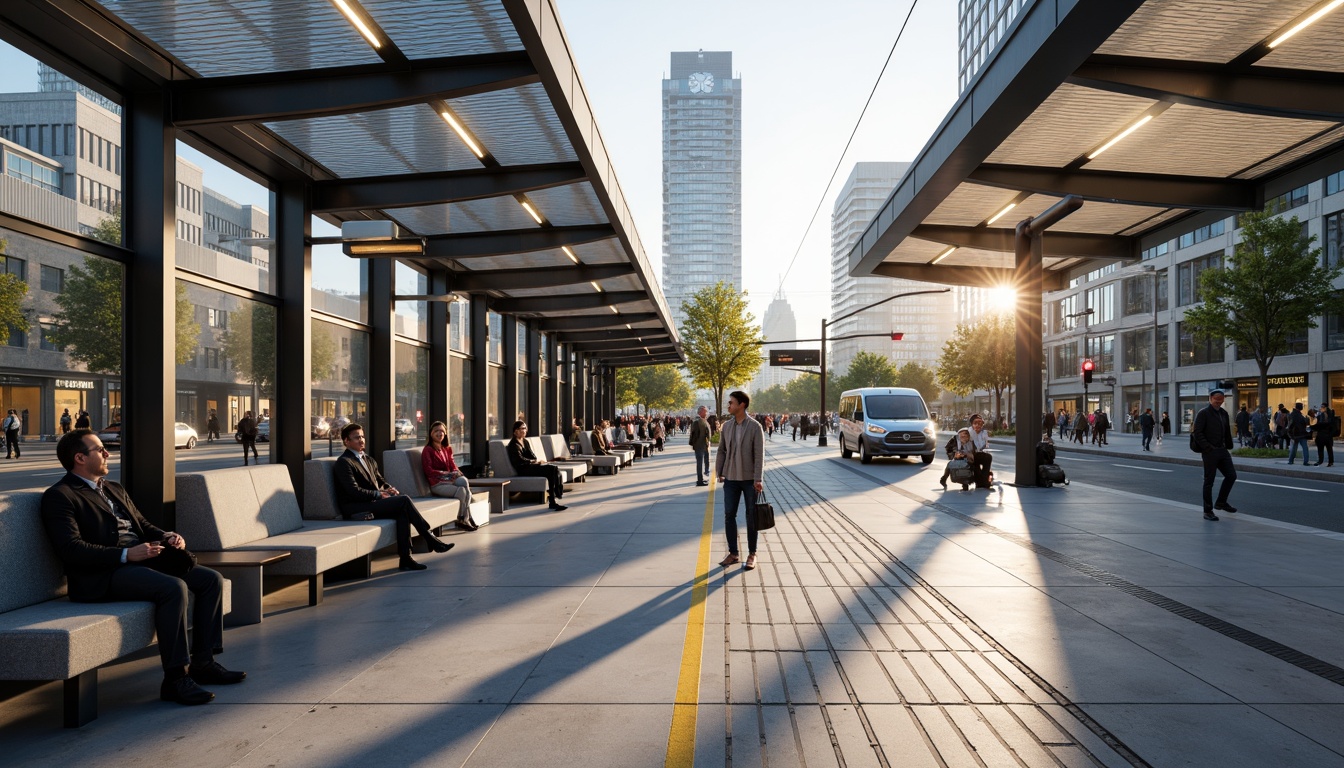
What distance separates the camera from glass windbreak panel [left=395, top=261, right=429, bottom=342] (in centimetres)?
1461

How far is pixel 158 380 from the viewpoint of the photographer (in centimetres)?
746

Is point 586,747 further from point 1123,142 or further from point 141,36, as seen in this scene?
point 1123,142

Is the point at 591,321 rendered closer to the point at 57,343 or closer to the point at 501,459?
the point at 501,459

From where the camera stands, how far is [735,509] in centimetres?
862

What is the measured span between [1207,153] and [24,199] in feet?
47.6

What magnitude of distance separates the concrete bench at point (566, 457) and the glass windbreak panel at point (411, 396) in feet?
9.67

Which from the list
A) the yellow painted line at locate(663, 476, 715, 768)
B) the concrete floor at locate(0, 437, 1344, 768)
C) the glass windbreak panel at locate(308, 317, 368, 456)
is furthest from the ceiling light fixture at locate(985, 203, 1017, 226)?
the glass windbreak panel at locate(308, 317, 368, 456)

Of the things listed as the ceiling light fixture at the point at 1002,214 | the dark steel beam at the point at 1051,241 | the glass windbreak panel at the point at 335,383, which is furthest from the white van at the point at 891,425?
the glass windbreak panel at the point at 335,383

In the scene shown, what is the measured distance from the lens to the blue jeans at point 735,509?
838 centimetres

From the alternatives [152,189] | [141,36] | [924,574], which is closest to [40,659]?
[152,189]

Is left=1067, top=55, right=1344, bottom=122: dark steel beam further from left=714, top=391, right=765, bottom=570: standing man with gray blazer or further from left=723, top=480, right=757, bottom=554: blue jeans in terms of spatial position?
left=723, top=480, right=757, bottom=554: blue jeans

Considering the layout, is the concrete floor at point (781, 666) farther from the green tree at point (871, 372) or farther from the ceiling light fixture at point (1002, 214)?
the green tree at point (871, 372)

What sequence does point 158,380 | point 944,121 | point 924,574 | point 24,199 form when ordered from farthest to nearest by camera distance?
1. point 944,121
2. point 924,574
3. point 158,380
4. point 24,199

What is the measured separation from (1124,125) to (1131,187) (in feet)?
10.4
